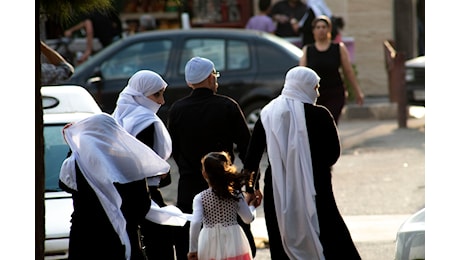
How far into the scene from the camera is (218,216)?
7.41m

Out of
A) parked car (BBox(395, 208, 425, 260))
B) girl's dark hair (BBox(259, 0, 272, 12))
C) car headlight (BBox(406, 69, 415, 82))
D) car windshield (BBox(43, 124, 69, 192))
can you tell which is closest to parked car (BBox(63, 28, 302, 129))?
car headlight (BBox(406, 69, 415, 82))

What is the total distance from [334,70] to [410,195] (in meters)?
1.61

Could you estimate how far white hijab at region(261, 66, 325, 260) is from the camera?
7.85 m

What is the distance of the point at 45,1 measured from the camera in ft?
20.6

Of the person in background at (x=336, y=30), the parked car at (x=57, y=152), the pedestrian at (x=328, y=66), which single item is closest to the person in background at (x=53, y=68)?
the parked car at (x=57, y=152)

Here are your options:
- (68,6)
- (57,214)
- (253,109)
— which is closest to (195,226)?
(57,214)

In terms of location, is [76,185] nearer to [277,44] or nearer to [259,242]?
[259,242]

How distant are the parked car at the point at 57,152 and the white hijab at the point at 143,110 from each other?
29.8 inches

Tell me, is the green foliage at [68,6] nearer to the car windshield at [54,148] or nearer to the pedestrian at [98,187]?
the pedestrian at [98,187]

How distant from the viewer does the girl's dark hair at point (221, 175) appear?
7336 mm

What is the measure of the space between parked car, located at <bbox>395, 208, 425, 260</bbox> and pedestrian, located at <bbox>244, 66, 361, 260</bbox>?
452mm

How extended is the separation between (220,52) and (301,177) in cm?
778
